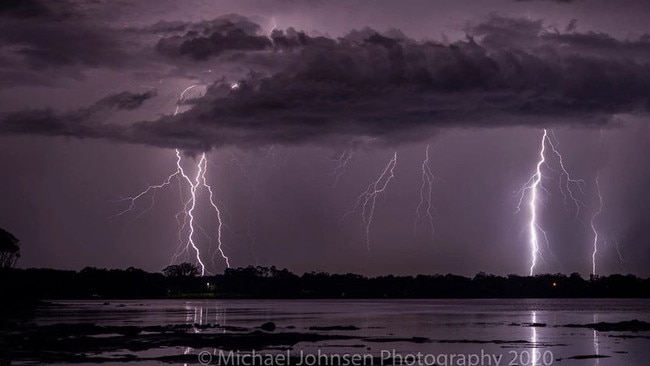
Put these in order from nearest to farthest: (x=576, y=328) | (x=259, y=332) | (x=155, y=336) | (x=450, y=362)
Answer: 1. (x=450, y=362)
2. (x=155, y=336)
3. (x=259, y=332)
4. (x=576, y=328)

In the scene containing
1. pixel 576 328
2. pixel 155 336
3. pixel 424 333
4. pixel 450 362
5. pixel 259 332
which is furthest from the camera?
pixel 576 328

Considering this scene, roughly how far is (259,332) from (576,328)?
956 inches

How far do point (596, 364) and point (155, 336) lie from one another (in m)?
22.0

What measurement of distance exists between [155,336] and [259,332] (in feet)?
20.0

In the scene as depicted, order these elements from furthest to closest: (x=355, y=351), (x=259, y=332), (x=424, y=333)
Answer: (x=424, y=333) → (x=259, y=332) → (x=355, y=351)

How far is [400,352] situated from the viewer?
37656 millimetres

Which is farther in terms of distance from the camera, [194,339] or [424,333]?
[424,333]

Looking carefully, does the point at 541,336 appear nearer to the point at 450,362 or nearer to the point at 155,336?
the point at 450,362

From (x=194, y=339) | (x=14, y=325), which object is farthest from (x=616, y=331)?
(x=14, y=325)

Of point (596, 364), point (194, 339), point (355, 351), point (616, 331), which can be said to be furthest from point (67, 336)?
point (616, 331)

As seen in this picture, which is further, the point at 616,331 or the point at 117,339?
the point at 616,331

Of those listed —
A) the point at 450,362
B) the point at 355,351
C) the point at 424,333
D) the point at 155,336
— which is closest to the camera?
the point at 450,362

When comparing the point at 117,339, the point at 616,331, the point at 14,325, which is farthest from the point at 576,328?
the point at 14,325

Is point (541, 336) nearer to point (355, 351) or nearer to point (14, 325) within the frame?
point (355, 351)
